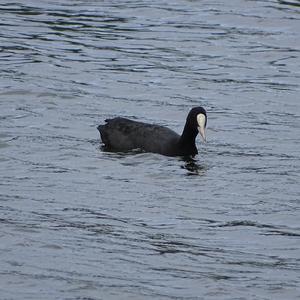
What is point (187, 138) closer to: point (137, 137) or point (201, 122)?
point (201, 122)

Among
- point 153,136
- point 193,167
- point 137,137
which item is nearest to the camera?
point 193,167

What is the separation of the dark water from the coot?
0.18 metres

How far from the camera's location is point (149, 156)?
14695 millimetres

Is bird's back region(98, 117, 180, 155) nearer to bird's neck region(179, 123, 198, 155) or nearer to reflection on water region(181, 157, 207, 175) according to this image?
bird's neck region(179, 123, 198, 155)

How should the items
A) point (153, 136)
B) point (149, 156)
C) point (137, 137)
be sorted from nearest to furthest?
point (149, 156) < point (153, 136) < point (137, 137)

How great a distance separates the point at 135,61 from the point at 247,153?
6.02 meters

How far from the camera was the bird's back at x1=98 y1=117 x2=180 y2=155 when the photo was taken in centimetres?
1479

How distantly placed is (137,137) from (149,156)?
38 centimetres

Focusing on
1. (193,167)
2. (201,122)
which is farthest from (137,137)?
(193,167)

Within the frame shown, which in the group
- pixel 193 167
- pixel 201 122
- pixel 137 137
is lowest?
pixel 193 167

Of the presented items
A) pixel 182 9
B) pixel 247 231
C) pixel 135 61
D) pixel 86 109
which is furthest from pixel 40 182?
pixel 182 9

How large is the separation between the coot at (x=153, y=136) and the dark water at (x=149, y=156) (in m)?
0.18

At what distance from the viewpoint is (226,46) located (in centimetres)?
2178

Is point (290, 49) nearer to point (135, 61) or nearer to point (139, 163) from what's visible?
point (135, 61)
